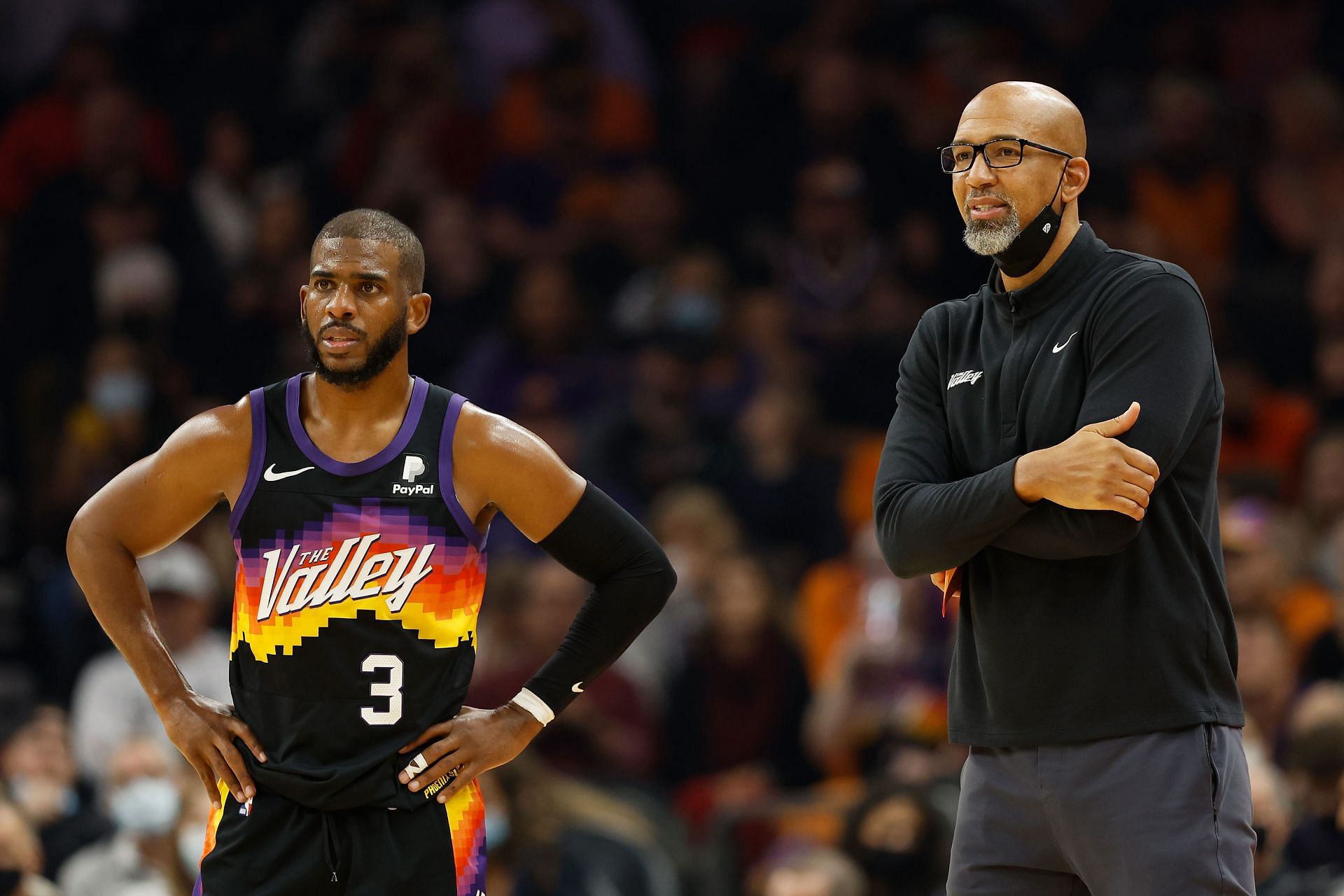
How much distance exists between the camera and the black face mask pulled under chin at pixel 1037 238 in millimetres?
3846

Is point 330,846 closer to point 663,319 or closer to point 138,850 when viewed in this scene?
point 138,850

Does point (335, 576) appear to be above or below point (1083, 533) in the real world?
below

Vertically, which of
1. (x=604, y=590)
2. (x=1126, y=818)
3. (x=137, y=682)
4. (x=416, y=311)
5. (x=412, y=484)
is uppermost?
(x=416, y=311)

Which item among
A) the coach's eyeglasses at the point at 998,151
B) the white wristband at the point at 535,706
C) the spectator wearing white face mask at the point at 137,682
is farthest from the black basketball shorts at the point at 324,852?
the spectator wearing white face mask at the point at 137,682

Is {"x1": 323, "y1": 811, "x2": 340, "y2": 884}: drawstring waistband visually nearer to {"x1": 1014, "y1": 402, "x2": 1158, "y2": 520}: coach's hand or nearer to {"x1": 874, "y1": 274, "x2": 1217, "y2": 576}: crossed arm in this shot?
{"x1": 874, "y1": 274, "x2": 1217, "y2": 576}: crossed arm

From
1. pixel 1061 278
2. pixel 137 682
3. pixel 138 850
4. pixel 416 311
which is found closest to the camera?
pixel 1061 278

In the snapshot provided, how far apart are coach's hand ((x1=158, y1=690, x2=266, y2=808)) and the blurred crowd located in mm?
2641

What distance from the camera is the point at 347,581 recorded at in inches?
156

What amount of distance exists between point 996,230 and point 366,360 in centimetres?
138

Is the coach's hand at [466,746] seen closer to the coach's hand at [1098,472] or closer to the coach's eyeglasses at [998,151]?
the coach's hand at [1098,472]

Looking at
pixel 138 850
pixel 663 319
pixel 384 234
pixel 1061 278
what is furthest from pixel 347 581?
pixel 663 319

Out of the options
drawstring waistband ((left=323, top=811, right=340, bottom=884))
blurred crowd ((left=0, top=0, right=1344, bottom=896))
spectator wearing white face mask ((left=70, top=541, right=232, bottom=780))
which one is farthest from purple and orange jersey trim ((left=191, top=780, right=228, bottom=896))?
spectator wearing white face mask ((left=70, top=541, right=232, bottom=780))

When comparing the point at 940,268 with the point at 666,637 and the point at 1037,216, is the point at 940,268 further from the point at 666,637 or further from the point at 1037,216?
the point at 1037,216

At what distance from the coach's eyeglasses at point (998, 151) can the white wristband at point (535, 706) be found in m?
1.50
